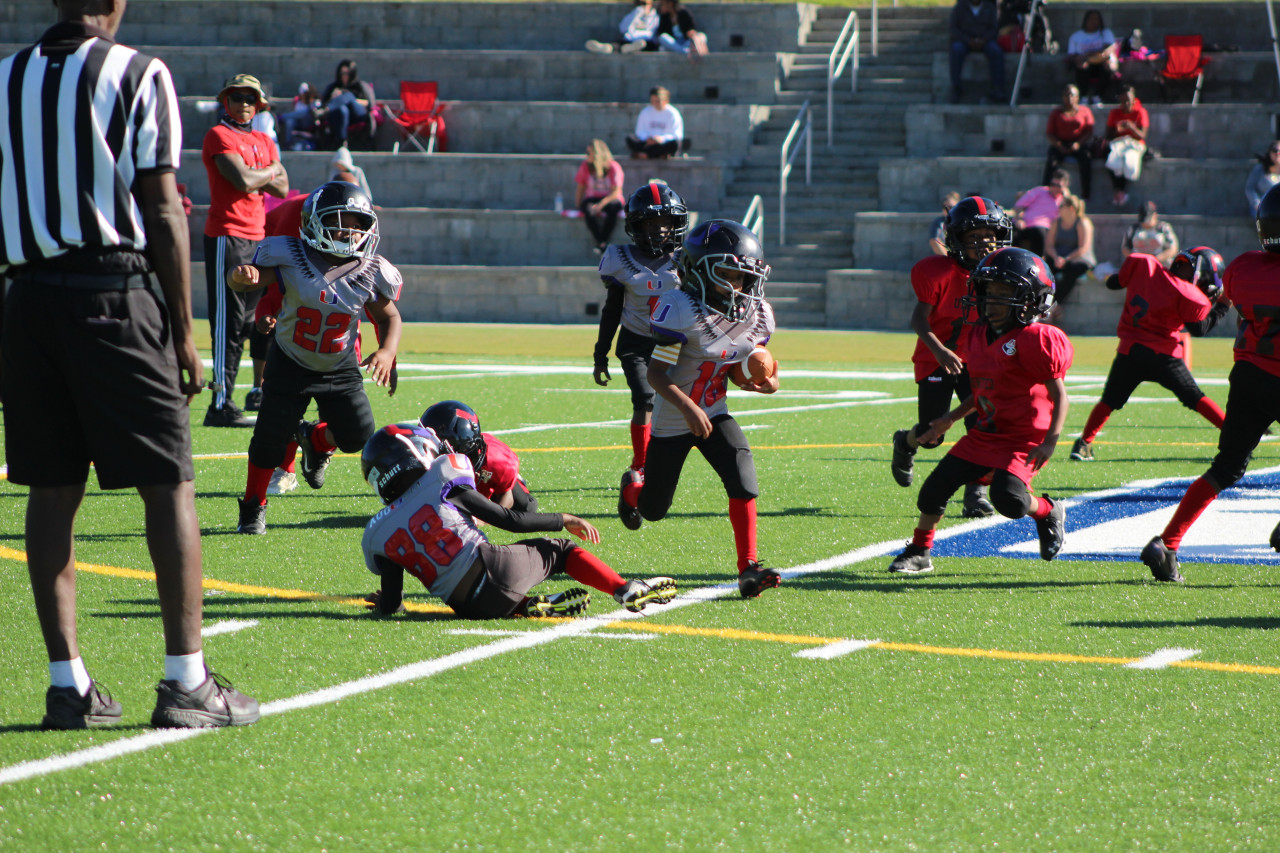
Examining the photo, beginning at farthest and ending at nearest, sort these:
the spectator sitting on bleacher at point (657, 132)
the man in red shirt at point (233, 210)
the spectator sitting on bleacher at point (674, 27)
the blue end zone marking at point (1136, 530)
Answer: the spectator sitting on bleacher at point (674, 27) < the spectator sitting on bleacher at point (657, 132) < the man in red shirt at point (233, 210) < the blue end zone marking at point (1136, 530)

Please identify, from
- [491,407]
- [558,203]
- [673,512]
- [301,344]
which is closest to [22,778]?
[301,344]

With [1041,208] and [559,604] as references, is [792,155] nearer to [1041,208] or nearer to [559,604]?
[1041,208]

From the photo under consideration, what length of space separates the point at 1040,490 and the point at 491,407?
567 centimetres

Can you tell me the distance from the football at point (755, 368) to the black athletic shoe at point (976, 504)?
2.44 meters

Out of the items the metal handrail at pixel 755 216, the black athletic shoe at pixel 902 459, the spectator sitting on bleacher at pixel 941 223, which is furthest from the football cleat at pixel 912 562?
the metal handrail at pixel 755 216

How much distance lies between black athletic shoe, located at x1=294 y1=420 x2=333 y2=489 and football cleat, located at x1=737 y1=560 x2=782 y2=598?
9.94ft

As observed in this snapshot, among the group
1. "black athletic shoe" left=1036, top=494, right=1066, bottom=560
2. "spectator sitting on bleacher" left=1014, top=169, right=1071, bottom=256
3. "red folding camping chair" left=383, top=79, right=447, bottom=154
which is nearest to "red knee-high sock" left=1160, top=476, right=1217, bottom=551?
"black athletic shoe" left=1036, top=494, right=1066, bottom=560

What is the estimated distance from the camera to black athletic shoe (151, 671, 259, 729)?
13.6 feet

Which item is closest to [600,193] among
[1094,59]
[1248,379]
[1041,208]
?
[1041,208]

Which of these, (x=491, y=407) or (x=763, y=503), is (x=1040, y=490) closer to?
(x=763, y=503)

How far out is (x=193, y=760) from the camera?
155 inches

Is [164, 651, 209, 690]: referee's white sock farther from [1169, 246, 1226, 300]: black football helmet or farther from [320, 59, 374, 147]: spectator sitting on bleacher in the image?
[320, 59, 374, 147]: spectator sitting on bleacher

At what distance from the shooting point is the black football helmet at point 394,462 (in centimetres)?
566

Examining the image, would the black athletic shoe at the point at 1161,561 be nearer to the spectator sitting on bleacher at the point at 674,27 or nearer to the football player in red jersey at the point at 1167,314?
the football player in red jersey at the point at 1167,314
